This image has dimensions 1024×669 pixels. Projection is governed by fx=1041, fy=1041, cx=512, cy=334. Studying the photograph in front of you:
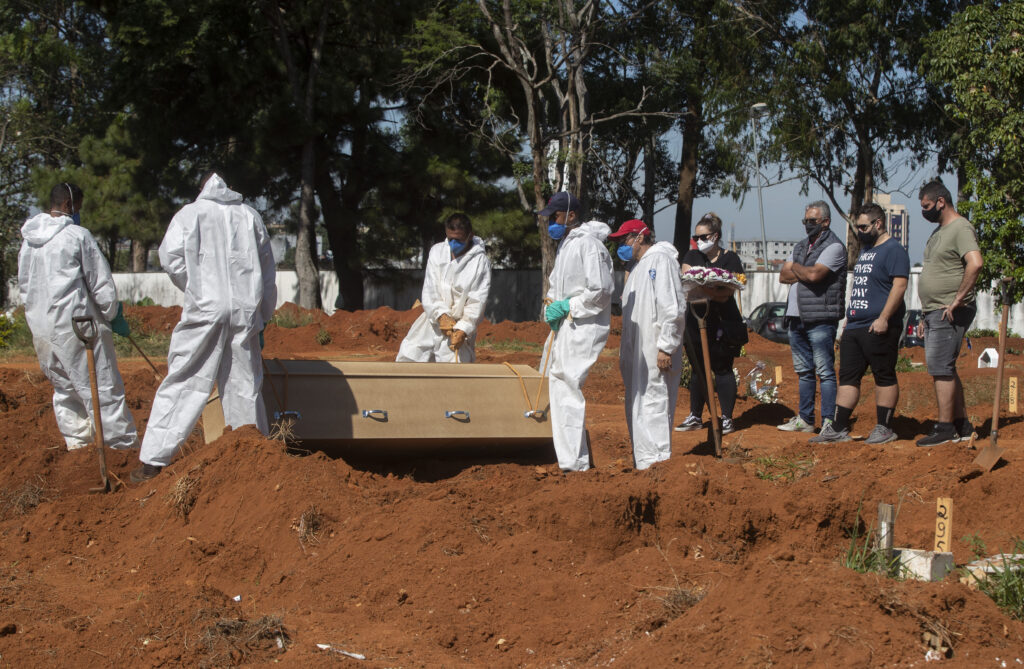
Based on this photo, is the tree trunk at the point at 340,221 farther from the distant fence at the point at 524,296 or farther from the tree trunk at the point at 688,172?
the tree trunk at the point at 688,172

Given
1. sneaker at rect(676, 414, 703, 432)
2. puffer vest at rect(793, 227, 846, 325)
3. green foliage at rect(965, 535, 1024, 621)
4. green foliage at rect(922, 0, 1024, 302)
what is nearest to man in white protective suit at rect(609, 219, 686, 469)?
puffer vest at rect(793, 227, 846, 325)

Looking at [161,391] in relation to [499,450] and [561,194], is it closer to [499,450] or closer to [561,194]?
[499,450]

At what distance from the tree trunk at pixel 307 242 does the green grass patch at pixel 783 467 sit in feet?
60.0

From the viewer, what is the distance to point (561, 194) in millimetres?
6469

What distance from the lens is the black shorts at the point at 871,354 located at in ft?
23.1

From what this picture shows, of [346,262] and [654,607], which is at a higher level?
[346,262]

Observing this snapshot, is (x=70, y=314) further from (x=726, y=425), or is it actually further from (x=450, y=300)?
(x=726, y=425)

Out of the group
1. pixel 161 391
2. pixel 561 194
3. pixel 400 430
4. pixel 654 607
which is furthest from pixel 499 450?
pixel 654 607

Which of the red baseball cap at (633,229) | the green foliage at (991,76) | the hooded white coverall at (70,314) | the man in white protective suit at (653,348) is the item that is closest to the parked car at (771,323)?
the green foliage at (991,76)

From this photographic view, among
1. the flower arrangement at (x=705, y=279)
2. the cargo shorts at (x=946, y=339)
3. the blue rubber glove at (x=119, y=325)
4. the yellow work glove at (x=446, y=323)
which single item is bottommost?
the cargo shorts at (x=946, y=339)

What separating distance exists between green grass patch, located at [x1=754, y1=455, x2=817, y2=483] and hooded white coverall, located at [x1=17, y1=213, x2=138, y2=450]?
401 centimetres

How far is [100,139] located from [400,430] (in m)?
25.3

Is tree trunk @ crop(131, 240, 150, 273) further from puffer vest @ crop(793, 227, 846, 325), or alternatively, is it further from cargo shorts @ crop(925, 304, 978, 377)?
cargo shorts @ crop(925, 304, 978, 377)

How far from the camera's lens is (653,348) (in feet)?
20.5
